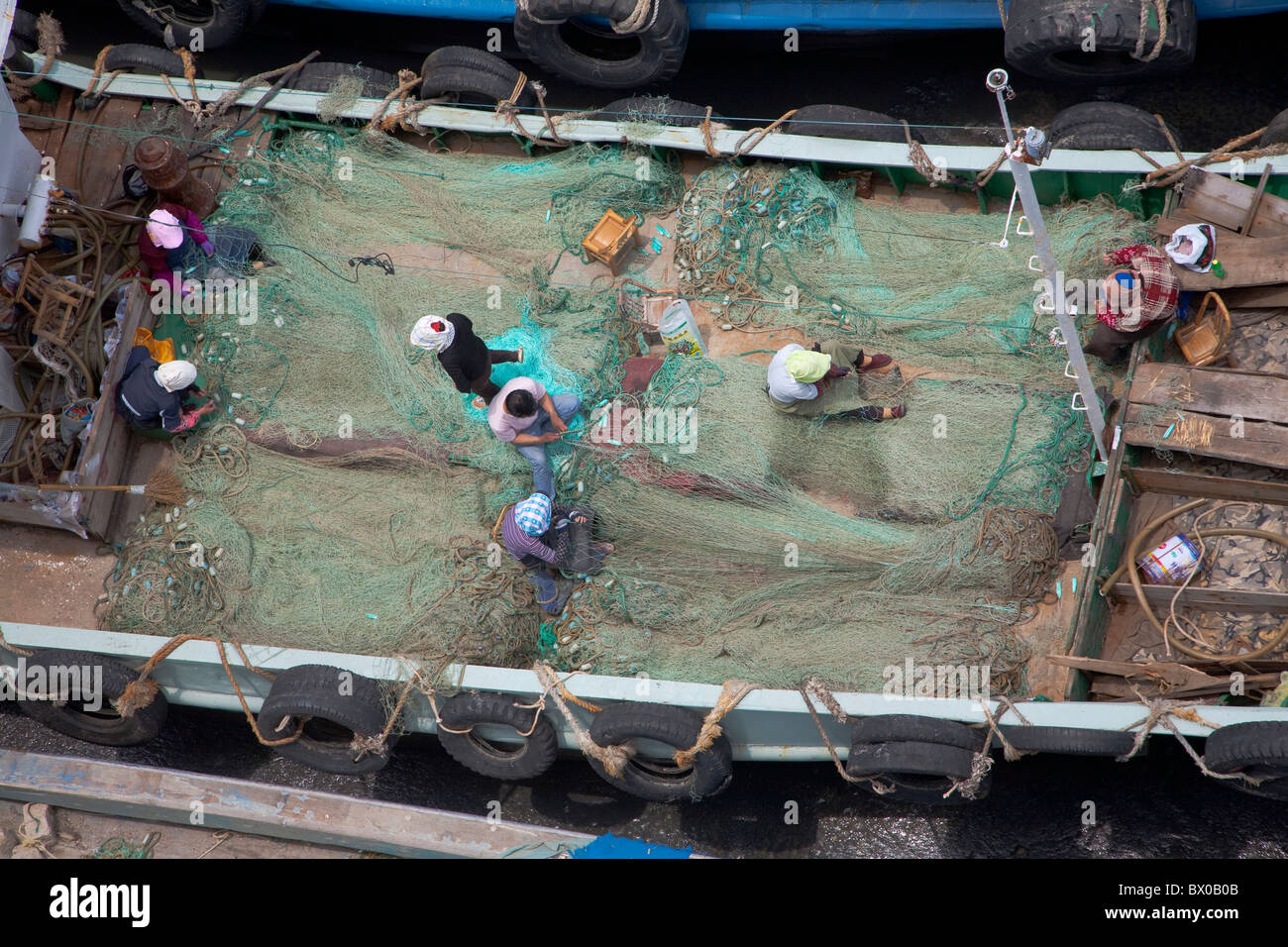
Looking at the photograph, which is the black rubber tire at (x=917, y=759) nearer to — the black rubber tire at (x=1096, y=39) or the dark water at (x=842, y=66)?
the black rubber tire at (x=1096, y=39)

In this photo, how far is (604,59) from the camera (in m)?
8.30

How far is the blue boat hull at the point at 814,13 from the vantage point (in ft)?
25.7

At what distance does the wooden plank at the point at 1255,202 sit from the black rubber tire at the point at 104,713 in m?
6.78

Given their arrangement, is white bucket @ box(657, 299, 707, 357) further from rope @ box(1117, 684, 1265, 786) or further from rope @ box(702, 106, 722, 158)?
rope @ box(1117, 684, 1265, 786)

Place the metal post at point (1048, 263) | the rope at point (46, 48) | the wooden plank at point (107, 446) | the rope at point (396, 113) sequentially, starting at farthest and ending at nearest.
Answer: the rope at point (46, 48) → the rope at point (396, 113) → the wooden plank at point (107, 446) → the metal post at point (1048, 263)

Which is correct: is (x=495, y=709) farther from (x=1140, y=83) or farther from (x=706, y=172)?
(x=1140, y=83)

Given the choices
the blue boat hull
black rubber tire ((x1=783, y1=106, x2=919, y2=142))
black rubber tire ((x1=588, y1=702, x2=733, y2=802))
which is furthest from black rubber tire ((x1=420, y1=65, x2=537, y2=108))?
black rubber tire ((x1=588, y1=702, x2=733, y2=802))

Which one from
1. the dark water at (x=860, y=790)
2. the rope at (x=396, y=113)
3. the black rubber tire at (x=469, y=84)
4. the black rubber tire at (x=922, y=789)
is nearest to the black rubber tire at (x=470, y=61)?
the black rubber tire at (x=469, y=84)

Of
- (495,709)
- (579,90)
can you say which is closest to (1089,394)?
(495,709)

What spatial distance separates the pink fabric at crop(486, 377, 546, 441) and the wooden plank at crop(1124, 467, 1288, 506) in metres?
3.21

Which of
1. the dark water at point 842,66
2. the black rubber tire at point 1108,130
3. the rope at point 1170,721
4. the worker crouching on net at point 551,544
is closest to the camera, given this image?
the rope at point 1170,721

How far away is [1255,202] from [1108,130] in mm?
948

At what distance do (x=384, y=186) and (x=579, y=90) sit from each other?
2.57 metres

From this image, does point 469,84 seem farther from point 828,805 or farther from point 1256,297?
point 828,805
